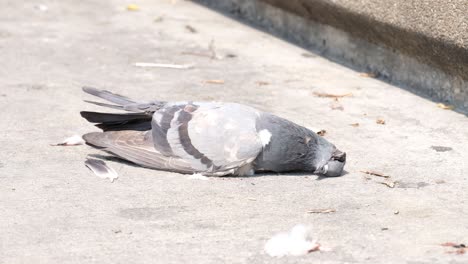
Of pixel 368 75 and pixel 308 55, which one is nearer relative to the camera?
pixel 368 75

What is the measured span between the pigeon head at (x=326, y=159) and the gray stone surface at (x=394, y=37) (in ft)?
5.12

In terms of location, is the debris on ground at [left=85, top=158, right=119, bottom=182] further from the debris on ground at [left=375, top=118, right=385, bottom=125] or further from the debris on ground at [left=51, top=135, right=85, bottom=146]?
the debris on ground at [left=375, top=118, right=385, bottom=125]

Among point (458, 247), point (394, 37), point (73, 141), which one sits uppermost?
point (394, 37)

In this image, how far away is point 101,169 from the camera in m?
5.01

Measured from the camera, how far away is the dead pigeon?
4.81 m

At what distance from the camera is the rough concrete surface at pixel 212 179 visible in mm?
4137

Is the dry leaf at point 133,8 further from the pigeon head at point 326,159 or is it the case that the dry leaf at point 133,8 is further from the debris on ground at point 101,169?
the pigeon head at point 326,159

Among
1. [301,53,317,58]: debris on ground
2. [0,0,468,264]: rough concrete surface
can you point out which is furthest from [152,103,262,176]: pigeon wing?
[301,53,317,58]: debris on ground

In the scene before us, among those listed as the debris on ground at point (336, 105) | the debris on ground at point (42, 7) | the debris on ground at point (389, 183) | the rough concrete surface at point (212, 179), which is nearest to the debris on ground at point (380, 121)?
the rough concrete surface at point (212, 179)

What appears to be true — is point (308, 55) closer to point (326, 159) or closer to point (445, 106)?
point (445, 106)

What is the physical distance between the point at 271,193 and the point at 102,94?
120 cm

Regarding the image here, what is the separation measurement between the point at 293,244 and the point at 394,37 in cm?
314

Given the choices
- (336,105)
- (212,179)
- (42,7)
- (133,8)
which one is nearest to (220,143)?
(212,179)

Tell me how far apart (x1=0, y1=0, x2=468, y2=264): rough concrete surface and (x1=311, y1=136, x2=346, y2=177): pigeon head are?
0.23 feet
